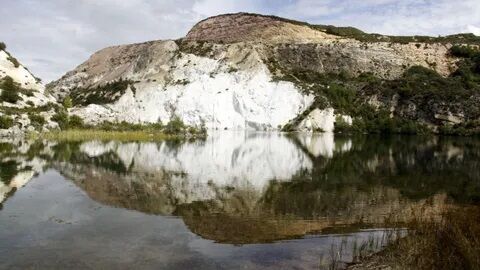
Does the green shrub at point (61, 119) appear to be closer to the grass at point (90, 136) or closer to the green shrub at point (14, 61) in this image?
the grass at point (90, 136)

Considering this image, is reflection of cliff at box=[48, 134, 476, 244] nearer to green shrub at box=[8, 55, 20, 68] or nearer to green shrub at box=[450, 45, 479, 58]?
green shrub at box=[8, 55, 20, 68]

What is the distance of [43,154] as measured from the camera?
1678 inches

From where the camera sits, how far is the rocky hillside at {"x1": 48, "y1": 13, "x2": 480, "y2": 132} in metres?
120

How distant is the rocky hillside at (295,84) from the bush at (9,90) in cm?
2148

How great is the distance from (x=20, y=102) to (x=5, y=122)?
565 inches

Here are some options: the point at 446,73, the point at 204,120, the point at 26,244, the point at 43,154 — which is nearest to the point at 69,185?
the point at 26,244

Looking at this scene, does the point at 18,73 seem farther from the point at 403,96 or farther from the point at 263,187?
the point at 403,96

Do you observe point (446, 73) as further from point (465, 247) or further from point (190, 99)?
point (465, 247)

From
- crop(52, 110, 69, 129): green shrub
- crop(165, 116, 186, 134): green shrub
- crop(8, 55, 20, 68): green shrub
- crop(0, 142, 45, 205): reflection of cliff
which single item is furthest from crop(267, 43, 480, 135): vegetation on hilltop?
crop(0, 142, 45, 205): reflection of cliff

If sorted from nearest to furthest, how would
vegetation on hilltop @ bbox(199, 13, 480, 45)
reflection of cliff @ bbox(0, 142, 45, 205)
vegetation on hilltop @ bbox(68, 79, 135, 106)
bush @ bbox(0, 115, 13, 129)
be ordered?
reflection of cliff @ bbox(0, 142, 45, 205) → bush @ bbox(0, 115, 13, 129) → vegetation on hilltop @ bbox(68, 79, 135, 106) → vegetation on hilltop @ bbox(199, 13, 480, 45)

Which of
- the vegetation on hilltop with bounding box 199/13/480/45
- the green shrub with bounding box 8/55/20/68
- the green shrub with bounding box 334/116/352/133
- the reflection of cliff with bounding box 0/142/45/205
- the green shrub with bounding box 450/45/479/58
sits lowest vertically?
the green shrub with bounding box 334/116/352/133

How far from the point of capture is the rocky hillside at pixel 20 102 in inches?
2803

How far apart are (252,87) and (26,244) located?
114m

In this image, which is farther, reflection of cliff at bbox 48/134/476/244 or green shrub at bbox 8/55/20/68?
green shrub at bbox 8/55/20/68
